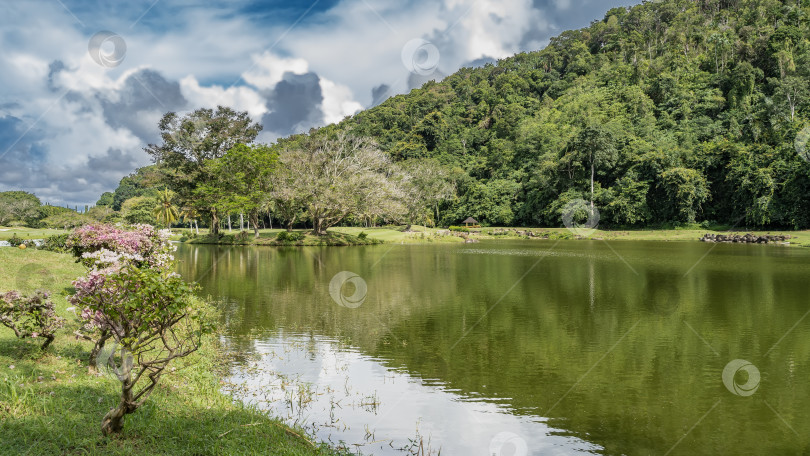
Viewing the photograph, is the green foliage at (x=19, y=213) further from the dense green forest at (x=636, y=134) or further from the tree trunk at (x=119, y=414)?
the tree trunk at (x=119, y=414)

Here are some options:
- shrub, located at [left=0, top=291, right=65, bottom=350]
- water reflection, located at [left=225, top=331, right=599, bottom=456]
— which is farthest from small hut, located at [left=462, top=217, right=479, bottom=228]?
shrub, located at [left=0, top=291, right=65, bottom=350]

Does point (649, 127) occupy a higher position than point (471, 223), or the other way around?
point (649, 127)

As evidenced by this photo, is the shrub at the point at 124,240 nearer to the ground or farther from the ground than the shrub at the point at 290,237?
farther from the ground

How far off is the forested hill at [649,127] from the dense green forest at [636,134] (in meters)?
0.24

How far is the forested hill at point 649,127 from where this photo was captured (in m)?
59.4

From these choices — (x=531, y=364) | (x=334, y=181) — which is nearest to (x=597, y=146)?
(x=334, y=181)

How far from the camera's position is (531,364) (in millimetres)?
9617

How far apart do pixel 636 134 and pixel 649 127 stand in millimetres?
2009

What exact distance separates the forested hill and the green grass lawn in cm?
6224

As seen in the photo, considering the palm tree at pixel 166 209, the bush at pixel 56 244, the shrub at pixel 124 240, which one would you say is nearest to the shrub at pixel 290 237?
the bush at pixel 56 244

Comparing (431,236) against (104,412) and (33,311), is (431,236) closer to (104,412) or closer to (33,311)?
(33,311)

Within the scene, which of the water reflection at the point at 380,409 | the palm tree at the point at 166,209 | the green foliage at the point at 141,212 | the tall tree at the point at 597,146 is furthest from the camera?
the green foliage at the point at 141,212

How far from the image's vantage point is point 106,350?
29.0 feet

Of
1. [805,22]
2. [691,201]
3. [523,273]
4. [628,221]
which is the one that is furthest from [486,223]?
[805,22]
